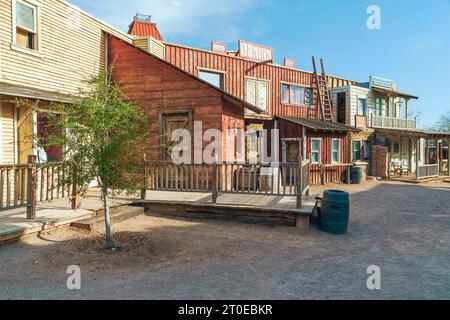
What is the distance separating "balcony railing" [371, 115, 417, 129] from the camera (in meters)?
24.5

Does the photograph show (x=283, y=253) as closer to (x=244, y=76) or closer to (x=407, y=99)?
(x=244, y=76)

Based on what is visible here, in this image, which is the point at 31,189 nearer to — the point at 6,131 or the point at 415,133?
the point at 6,131

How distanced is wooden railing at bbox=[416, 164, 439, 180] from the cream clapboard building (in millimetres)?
21122

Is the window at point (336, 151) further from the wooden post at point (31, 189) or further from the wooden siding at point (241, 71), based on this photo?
the wooden post at point (31, 189)

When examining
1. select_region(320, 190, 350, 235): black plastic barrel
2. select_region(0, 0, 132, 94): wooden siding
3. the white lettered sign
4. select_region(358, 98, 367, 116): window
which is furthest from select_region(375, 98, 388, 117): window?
select_region(0, 0, 132, 94): wooden siding

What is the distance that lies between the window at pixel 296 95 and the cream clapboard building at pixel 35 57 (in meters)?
12.9

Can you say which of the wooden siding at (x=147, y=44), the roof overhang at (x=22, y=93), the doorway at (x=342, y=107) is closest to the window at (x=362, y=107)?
the doorway at (x=342, y=107)

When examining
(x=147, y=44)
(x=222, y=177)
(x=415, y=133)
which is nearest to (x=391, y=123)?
(x=415, y=133)

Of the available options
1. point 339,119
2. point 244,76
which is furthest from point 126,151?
point 339,119

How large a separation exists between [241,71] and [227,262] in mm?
15220

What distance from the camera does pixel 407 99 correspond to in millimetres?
27828

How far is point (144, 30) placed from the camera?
2727 cm

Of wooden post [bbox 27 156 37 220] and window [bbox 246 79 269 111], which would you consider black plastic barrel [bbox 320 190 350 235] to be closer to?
wooden post [bbox 27 156 37 220]

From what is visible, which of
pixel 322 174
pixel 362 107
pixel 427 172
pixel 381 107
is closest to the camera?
pixel 322 174
